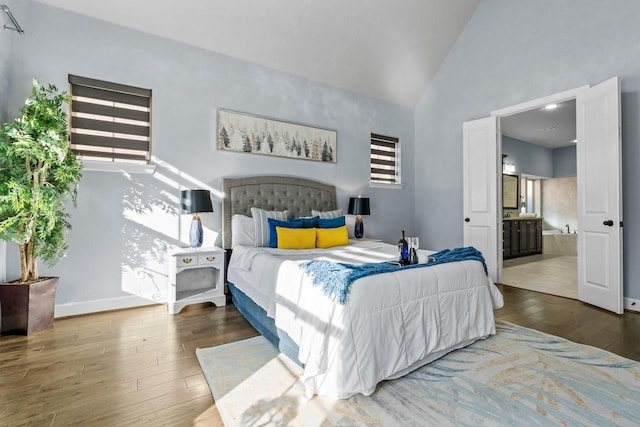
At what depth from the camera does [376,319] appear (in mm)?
1756

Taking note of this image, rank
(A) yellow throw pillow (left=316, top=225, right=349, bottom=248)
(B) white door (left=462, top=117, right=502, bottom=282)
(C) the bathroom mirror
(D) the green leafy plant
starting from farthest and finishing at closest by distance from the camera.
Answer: (C) the bathroom mirror → (B) white door (left=462, top=117, right=502, bottom=282) → (A) yellow throw pillow (left=316, top=225, right=349, bottom=248) → (D) the green leafy plant

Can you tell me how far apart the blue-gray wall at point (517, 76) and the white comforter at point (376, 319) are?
2659 millimetres

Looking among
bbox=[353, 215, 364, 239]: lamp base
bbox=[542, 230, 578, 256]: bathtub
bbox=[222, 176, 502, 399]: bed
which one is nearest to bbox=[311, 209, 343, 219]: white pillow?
bbox=[353, 215, 364, 239]: lamp base

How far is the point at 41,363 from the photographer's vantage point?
2115 mm

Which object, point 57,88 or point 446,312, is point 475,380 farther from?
point 57,88

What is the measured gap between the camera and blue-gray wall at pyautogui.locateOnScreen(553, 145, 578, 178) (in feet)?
26.6

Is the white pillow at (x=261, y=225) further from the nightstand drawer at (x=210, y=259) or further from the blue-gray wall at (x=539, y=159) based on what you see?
the blue-gray wall at (x=539, y=159)

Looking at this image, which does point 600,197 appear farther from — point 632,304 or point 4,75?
point 4,75

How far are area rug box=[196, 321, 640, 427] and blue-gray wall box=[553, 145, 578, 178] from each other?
784 cm

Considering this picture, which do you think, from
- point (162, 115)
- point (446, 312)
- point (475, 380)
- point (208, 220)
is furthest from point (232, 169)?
point (475, 380)

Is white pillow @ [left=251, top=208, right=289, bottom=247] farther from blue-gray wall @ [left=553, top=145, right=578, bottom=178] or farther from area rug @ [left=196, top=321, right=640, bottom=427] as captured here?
blue-gray wall @ [left=553, top=145, right=578, bottom=178]

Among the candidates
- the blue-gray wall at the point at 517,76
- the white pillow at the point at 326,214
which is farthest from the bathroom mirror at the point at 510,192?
the white pillow at the point at 326,214

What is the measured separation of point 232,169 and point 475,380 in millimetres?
3350

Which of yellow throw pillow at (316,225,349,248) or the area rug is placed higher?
yellow throw pillow at (316,225,349,248)
